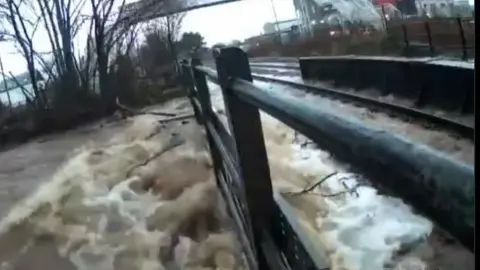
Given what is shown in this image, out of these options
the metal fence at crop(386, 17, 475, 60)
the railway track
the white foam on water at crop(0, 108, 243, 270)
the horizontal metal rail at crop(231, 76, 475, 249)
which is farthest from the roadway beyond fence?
the metal fence at crop(386, 17, 475, 60)

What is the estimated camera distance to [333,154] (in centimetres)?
67

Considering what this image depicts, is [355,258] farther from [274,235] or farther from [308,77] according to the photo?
[308,77]

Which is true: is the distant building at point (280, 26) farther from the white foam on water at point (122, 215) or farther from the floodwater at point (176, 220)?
the white foam on water at point (122, 215)

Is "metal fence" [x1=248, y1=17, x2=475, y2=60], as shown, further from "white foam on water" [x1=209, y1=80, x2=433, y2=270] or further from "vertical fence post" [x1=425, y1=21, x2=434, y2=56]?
"white foam on water" [x1=209, y1=80, x2=433, y2=270]

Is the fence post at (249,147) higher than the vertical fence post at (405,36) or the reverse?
higher

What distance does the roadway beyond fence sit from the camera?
0.42 meters

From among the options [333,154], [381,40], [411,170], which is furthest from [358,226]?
[381,40]

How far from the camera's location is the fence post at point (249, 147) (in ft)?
4.73

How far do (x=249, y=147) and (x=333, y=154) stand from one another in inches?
31.2

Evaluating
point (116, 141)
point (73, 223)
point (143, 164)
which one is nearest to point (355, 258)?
point (73, 223)

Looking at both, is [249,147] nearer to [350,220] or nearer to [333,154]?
[333,154]

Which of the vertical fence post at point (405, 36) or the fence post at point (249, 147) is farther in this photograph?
the vertical fence post at point (405, 36)

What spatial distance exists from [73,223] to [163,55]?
369 inches

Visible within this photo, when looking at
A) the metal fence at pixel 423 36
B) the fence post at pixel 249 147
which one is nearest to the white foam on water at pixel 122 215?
the fence post at pixel 249 147
